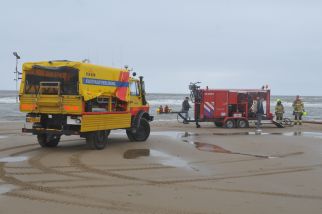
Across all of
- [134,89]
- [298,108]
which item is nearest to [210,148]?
[134,89]

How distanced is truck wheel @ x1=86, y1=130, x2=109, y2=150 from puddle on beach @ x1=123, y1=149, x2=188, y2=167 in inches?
34.6

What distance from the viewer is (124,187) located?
8.62m

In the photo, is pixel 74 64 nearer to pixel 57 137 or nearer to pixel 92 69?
pixel 92 69

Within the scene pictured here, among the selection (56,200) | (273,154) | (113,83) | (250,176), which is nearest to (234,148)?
(273,154)

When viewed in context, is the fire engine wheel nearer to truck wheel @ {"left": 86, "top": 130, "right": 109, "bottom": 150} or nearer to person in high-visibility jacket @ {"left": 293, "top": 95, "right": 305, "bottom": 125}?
truck wheel @ {"left": 86, "top": 130, "right": 109, "bottom": 150}

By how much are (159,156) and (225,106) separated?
40.3 feet

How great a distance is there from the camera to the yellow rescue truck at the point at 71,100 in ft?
44.0

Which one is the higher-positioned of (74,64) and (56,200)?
(74,64)

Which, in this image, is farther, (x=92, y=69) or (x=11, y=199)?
(x=92, y=69)

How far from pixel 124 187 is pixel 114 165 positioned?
263 centimetres

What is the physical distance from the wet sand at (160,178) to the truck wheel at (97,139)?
0.32 m

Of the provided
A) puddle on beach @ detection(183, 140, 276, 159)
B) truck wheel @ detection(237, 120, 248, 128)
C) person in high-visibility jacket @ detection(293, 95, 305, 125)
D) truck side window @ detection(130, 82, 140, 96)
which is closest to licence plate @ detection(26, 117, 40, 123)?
truck side window @ detection(130, 82, 140, 96)

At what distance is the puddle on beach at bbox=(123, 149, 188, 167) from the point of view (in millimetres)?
11679

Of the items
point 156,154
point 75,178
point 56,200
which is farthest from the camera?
point 156,154
